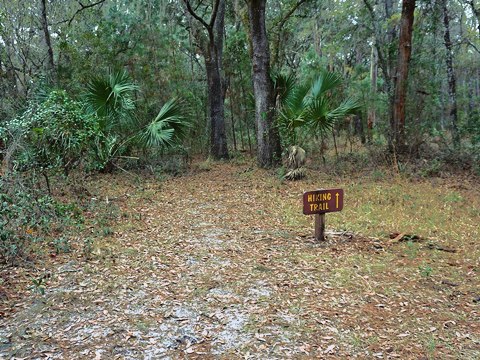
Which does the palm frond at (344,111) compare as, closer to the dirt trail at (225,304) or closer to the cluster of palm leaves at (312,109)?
the cluster of palm leaves at (312,109)

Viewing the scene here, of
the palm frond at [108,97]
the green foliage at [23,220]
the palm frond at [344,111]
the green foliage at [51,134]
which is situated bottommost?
the green foliage at [23,220]

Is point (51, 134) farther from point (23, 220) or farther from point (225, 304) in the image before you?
point (225, 304)

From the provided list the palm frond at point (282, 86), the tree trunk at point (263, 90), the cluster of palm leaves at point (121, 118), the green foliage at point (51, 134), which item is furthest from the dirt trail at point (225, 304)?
the palm frond at point (282, 86)

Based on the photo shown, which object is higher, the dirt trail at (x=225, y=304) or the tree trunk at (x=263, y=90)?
the tree trunk at (x=263, y=90)

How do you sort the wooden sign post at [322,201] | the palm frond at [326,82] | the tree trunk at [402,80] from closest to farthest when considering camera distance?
the wooden sign post at [322,201]
the palm frond at [326,82]
the tree trunk at [402,80]

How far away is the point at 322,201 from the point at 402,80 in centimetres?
633

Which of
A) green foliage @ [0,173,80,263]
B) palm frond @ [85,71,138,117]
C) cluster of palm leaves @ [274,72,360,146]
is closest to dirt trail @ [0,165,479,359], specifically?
green foliage @ [0,173,80,263]

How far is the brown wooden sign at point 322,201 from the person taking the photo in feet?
16.9

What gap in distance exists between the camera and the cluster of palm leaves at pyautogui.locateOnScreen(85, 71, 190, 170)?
8.84m

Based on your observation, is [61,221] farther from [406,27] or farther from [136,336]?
[406,27]

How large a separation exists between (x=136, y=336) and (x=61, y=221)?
3.11 meters

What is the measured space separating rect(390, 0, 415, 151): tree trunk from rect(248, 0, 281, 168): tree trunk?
120 inches

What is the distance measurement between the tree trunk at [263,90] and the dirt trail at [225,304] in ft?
16.3

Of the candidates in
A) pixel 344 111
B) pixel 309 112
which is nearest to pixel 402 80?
pixel 344 111
